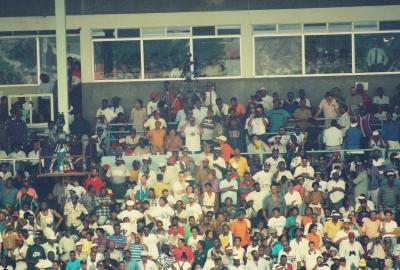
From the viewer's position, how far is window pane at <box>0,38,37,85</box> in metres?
37.8

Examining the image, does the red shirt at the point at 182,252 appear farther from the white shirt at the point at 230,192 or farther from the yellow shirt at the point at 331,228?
the yellow shirt at the point at 331,228

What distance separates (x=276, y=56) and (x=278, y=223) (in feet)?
22.1

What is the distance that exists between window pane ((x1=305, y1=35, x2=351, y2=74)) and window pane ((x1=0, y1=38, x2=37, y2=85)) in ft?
22.8

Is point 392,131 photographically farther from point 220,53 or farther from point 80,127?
point 80,127

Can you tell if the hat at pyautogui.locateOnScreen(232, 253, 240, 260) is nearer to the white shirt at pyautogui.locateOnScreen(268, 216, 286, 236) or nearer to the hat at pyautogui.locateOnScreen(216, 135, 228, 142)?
the white shirt at pyautogui.locateOnScreen(268, 216, 286, 236)

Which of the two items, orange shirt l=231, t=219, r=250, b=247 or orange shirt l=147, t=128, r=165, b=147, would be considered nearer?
orange shirt l=231, t=219, r=250, b=247

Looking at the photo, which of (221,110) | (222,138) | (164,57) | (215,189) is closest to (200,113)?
(221,110)

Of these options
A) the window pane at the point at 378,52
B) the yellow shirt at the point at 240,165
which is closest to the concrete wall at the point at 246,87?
the window pane at the point at 378,52

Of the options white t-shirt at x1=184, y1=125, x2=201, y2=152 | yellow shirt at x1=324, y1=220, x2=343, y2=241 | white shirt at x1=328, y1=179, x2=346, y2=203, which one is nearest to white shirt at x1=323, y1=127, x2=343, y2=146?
white shirt at x1=328, y1=179, x2=346, y2=203

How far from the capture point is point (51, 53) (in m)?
38.1

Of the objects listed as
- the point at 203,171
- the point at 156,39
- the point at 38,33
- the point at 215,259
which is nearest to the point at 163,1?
the point at 156,39

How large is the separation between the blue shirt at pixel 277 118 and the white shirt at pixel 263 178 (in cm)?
229

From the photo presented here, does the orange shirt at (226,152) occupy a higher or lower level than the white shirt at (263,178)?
higher

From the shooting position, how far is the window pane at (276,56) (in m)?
37.9
